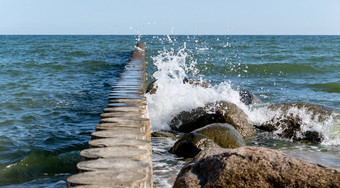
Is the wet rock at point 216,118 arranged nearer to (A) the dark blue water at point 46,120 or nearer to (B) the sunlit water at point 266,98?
(B) the sunlit water at point 266,98

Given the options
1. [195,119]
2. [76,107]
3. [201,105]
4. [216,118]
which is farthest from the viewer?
[76,107]

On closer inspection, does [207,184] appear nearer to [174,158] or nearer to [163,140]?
[174,158]

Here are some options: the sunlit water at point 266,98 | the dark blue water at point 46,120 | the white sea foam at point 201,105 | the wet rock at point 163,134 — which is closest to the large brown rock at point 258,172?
the sunlit water at point 266,98

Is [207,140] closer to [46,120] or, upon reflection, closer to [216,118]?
[216,118]

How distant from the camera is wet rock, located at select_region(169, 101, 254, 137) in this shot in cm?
752

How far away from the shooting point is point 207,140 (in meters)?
5.82

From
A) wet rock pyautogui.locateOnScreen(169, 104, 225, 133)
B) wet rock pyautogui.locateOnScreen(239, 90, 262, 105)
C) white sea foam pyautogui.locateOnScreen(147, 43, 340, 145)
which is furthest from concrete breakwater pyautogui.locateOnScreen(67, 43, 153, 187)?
wet rock pyautogui.locateOnScreen(239, 90, 262, 105)

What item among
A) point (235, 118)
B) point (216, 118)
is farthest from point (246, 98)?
point (216, 118)

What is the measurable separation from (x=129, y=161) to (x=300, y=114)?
18.1 feet

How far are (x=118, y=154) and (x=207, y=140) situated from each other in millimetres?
2670

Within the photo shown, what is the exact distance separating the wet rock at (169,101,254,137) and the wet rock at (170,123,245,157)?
3.26 feet

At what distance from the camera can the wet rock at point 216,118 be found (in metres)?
7.52

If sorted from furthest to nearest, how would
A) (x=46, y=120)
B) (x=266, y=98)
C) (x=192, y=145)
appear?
1. (x=266, y=98)
2. (x=46, y=120)
3. (x=192, y=145)

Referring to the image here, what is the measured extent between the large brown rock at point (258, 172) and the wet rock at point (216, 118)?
390 centimetres
